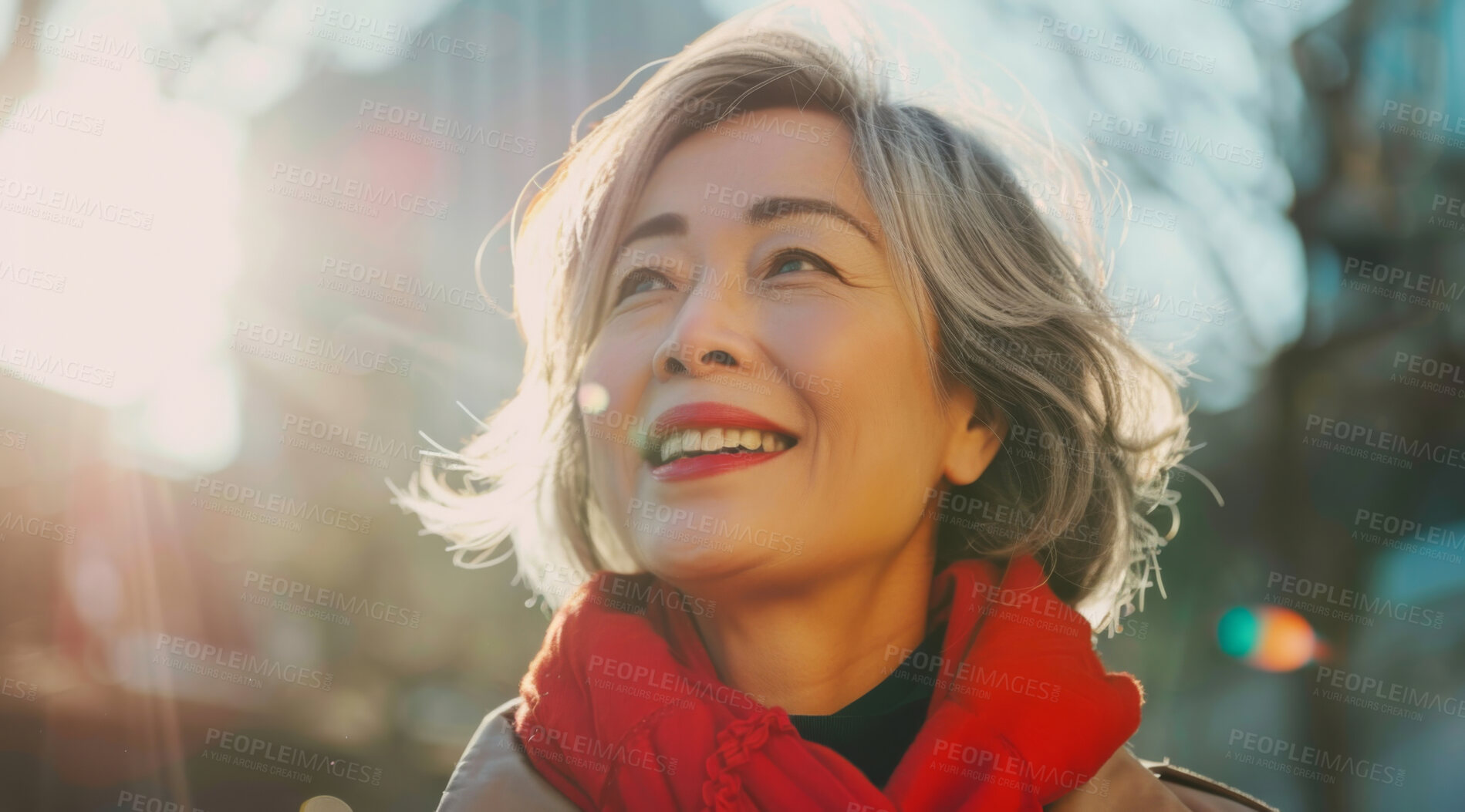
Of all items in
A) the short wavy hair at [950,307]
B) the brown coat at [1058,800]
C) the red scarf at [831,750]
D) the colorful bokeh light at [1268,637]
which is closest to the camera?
the red scarf at [831,750]

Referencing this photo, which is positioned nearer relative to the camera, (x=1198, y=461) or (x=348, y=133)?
(x=348, y=133)

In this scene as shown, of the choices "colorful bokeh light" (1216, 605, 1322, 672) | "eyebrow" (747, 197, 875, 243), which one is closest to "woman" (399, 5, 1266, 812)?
"eyebrow" (747, 197, 875, 243)

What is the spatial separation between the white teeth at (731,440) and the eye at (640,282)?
38 cm

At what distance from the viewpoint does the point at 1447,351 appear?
14.5 feet

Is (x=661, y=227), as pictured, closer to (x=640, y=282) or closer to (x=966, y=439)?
(x=640, y=282)

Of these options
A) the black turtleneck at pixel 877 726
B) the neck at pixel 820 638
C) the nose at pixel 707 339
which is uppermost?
the nose at pixel 707 339

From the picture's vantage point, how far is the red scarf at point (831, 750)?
1.80 meters

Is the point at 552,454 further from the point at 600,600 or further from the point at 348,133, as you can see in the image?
the point at 348,133

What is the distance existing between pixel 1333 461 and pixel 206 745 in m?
6.31

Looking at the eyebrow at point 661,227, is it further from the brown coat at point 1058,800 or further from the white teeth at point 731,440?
the brown coat at point 1058,800

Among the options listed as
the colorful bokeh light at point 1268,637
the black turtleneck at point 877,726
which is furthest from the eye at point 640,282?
the colorful bokeh light at point 1268,637

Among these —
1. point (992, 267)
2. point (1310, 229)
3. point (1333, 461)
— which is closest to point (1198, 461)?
point (1333, 461)

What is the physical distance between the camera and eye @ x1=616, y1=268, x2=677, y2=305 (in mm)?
2070

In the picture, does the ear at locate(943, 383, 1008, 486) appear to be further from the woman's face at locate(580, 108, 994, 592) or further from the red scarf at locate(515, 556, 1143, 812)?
the red scarf at locate(515, 556, 1143, 812)
